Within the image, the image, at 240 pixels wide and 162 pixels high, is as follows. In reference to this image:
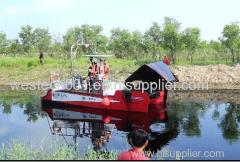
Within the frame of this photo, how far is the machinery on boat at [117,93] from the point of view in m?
20.0

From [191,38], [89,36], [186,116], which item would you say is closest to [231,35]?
[191,38]

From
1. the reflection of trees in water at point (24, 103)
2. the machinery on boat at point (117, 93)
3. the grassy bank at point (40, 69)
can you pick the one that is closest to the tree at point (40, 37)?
the grassy bank at point (40, 69)

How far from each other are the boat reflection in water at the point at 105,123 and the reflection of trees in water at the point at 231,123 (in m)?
1.92

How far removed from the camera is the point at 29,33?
5800 centimetres

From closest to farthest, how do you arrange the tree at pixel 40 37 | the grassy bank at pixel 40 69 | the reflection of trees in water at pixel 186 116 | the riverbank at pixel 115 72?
the reflection of trees in water at pixel 186 116 → the riverbank at pixel 115 72 → the grassy bank at pixel 40 69 → the tree at pixel 40 37

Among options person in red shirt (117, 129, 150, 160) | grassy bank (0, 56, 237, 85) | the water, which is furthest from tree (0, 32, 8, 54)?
person in red shirt (117, 129, 150, 160)

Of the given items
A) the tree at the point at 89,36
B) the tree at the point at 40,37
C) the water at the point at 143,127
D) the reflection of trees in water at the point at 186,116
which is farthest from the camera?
the tree at the point at 40,37

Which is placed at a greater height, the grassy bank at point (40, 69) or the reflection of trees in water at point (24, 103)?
the grassy bank at point (40, 69)

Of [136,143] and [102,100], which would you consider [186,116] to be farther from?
[136,143]

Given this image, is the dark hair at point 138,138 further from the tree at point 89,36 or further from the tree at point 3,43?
the tree at point 3,43

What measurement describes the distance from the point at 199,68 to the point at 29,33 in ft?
100

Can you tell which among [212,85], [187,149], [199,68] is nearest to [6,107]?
[187,149]

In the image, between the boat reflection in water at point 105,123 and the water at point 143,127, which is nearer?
the water at point 143,127

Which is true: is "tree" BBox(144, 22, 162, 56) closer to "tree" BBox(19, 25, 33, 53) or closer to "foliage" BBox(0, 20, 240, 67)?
"foliage" BBox(0, 20, 240, 67)
